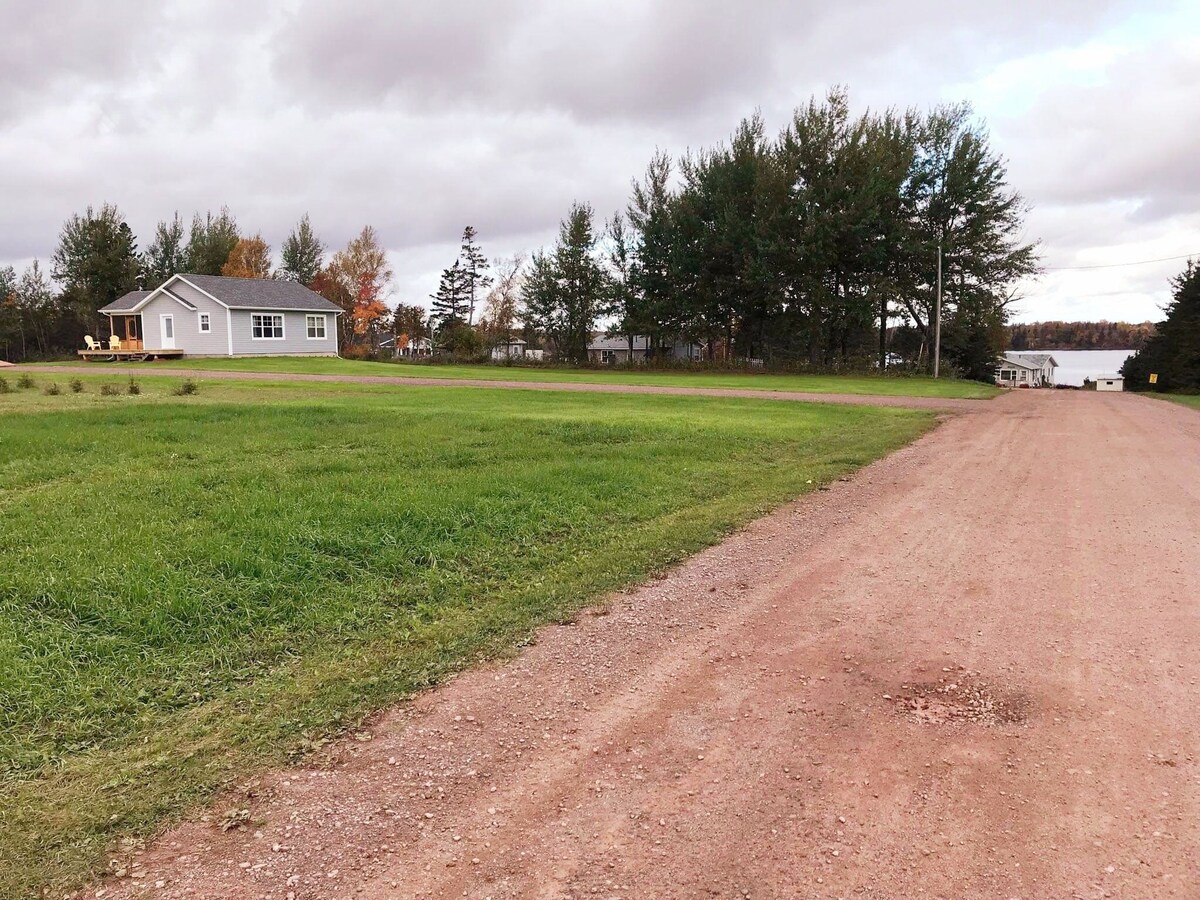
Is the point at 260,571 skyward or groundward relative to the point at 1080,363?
groundward

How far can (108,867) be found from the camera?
8.03 ft

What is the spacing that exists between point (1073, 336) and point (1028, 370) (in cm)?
2756

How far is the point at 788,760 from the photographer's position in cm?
304

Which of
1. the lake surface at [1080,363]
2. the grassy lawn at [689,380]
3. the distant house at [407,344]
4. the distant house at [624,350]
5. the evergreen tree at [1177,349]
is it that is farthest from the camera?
the lake surface at [1080,363]

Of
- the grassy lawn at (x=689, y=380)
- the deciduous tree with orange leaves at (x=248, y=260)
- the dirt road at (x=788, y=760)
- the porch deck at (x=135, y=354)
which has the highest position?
the deciduous tree with orange leaves at (x=248, y=260)

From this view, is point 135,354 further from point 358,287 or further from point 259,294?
point 358,287

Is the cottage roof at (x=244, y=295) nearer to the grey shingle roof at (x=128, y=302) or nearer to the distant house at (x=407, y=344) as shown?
the grey shingle roof at (x=128, y=302)

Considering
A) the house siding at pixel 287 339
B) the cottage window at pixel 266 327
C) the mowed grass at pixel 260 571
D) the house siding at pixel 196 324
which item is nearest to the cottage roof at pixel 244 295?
the house siding at pixel 196 324

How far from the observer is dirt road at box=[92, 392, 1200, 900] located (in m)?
2.41

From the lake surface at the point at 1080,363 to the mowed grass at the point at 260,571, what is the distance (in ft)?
376

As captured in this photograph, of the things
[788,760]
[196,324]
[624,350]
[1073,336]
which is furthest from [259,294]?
[1073,336]

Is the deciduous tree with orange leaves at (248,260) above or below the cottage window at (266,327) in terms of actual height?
above

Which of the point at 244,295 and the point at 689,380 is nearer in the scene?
the point at 689,380

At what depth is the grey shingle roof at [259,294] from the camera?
4208 centimetres
